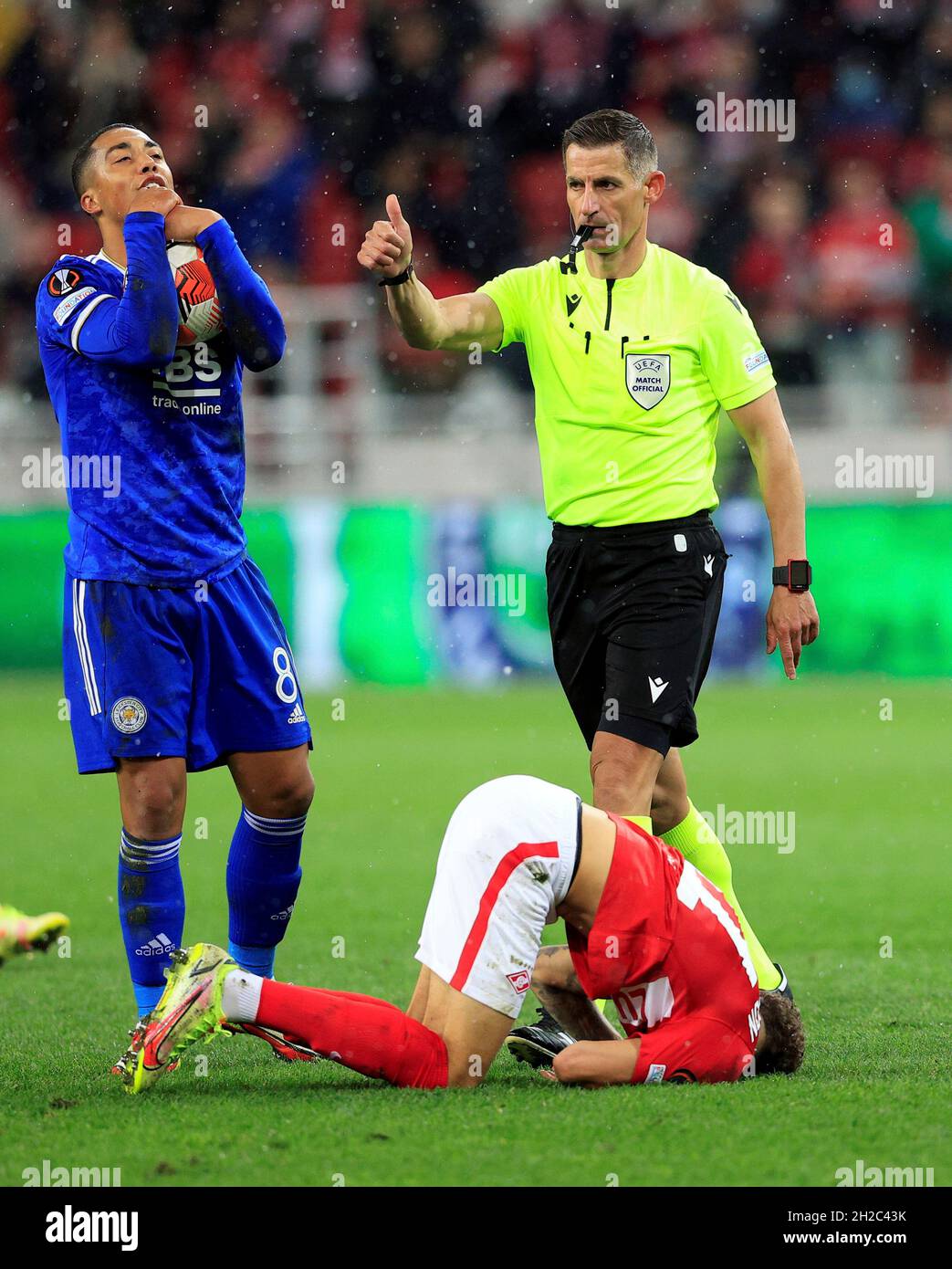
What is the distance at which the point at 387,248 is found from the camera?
4488 millimetres

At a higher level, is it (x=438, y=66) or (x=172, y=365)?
(x=438, y=66)

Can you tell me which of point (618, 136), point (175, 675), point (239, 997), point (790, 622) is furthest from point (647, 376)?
point (239, 997)

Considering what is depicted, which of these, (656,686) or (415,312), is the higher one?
(415,312)

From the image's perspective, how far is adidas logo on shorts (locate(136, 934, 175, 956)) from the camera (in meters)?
4.45

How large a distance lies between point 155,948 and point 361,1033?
2.64ft

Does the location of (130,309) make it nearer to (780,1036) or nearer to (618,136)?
(618,136)

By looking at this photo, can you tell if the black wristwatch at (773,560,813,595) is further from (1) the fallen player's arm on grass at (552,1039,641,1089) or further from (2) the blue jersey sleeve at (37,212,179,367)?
(2) the blue jersey sleeve at (37,212,179,367)

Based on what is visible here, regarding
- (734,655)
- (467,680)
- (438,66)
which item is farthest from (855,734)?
(438,66)

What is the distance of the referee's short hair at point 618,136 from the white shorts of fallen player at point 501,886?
186 centimetres

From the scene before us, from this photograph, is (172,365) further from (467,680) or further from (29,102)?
(29,102)

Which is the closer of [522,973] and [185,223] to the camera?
[522,973]

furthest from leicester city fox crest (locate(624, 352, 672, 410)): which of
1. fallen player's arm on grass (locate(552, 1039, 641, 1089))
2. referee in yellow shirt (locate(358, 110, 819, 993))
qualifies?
fallen player's arm on grass (locate(552, 1039, 641, 1089))

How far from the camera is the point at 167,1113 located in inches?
148
